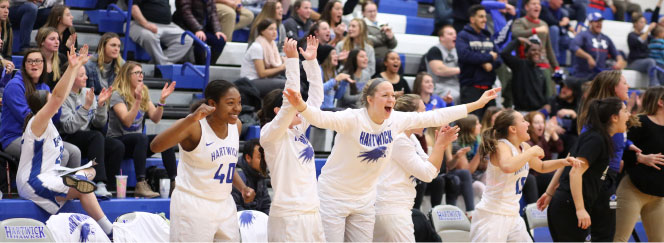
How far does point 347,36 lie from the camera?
1054 cm

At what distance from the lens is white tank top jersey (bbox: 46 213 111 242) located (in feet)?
20.9

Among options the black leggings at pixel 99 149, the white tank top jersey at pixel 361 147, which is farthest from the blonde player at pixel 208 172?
the black leggings at pixel 99 149

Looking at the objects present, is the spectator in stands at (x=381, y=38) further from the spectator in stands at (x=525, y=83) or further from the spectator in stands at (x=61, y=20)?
the spectator in stands at (x=61, y=20)

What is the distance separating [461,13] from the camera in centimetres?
1225

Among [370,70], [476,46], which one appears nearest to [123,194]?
[370,70]

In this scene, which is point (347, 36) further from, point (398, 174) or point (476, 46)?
point (398, 174)

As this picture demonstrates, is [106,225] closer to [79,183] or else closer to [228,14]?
[79,183]

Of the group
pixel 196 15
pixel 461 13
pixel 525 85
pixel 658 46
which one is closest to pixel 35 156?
pixel 196 15

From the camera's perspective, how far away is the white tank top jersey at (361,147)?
19.5ft

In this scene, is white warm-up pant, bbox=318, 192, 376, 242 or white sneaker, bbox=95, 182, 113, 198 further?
white sneaker, bbox=95, 182, 113, 198

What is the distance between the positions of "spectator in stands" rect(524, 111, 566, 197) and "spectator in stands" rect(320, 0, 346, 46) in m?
2.42

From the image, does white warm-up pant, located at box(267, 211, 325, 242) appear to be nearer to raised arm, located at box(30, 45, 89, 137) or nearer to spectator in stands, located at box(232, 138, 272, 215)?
spectator in stands, located at box(232, 138, 272, 215)

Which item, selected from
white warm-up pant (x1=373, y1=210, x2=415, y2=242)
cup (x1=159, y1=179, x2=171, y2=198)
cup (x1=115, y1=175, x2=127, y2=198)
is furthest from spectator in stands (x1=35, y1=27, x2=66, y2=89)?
white warm-up pant (x1=373, y1=210, x2=415, y2=242)

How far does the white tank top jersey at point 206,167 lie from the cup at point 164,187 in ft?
7.92
